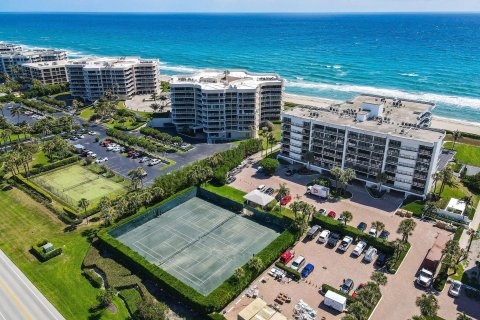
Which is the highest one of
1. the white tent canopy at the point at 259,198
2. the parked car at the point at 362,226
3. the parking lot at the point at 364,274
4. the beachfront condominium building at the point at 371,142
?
the beachfront condominium building at the point at 371,142

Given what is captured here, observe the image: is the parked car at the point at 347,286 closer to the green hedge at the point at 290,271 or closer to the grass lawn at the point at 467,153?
the green hedge at the point at 290,271

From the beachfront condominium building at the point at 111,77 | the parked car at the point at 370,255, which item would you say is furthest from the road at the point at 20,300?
the beachfront condominium building at the point at 111,77

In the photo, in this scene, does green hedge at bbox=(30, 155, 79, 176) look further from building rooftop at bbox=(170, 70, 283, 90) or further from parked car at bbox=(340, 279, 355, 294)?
parked car at bbox=(340, 279, 355, 294)

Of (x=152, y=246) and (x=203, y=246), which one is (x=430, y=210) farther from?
(x=152, y=246)

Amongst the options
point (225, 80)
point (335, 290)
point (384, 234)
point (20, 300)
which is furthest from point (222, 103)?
point (20, 300)

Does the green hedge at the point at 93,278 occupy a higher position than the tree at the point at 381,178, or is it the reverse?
the tree at the point at 381,178

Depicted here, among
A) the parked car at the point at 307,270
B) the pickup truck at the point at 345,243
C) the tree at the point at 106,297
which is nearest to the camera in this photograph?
the tree at the point at 106,297

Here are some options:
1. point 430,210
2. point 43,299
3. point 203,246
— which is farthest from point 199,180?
point 430,210
